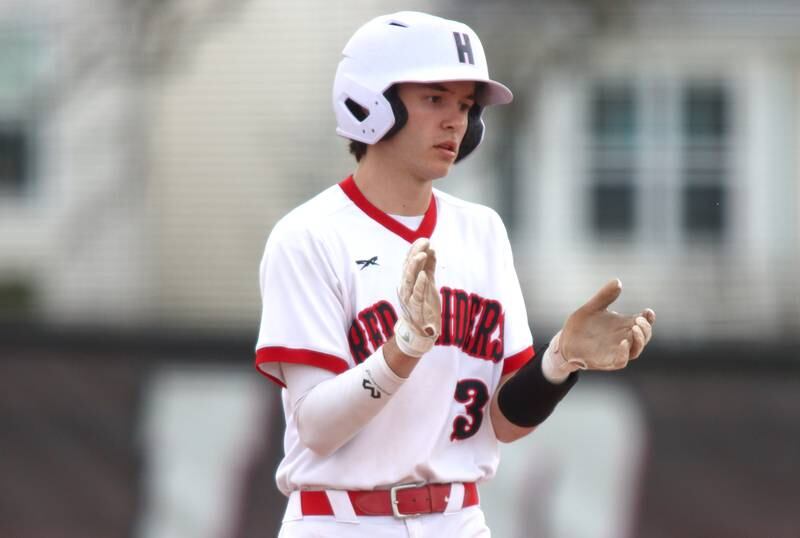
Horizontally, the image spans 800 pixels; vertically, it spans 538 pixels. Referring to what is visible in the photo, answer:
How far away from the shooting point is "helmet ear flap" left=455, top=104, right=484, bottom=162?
150 inches

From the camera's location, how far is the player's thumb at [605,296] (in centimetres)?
339

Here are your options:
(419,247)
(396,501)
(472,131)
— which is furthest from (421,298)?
(472,131)

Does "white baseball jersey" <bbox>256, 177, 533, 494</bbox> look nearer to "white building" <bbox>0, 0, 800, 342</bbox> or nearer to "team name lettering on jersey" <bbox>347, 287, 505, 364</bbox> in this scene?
"team name lettering on jersey" <bbox>347, 287, 505, 364</bbox>

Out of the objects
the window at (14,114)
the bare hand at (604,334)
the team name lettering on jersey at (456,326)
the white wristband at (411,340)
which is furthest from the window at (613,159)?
the white wristband at (411,340)

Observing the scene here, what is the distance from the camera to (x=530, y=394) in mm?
3652

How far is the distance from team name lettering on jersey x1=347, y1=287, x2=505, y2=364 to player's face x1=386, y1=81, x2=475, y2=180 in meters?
0.32

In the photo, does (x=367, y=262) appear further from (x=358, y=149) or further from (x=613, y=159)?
(x=613, y=159)

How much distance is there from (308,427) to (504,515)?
12.9 ft

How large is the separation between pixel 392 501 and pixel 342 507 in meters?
0.12

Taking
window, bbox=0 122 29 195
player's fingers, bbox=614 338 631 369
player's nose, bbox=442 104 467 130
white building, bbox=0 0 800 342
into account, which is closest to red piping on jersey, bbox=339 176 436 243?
player's nose, bbox=442 104 467 130

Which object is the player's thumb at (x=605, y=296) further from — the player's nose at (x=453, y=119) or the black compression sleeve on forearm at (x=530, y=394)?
the player's nose at (x=453, y=119)

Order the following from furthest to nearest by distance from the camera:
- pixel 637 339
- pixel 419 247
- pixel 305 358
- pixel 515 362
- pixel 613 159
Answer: pixel 613 159
pixel 515 362
pixel 305 358
pixel 637 339
pixel 419 247

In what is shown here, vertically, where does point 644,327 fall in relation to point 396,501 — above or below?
above

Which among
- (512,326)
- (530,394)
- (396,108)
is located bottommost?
(530,394)
